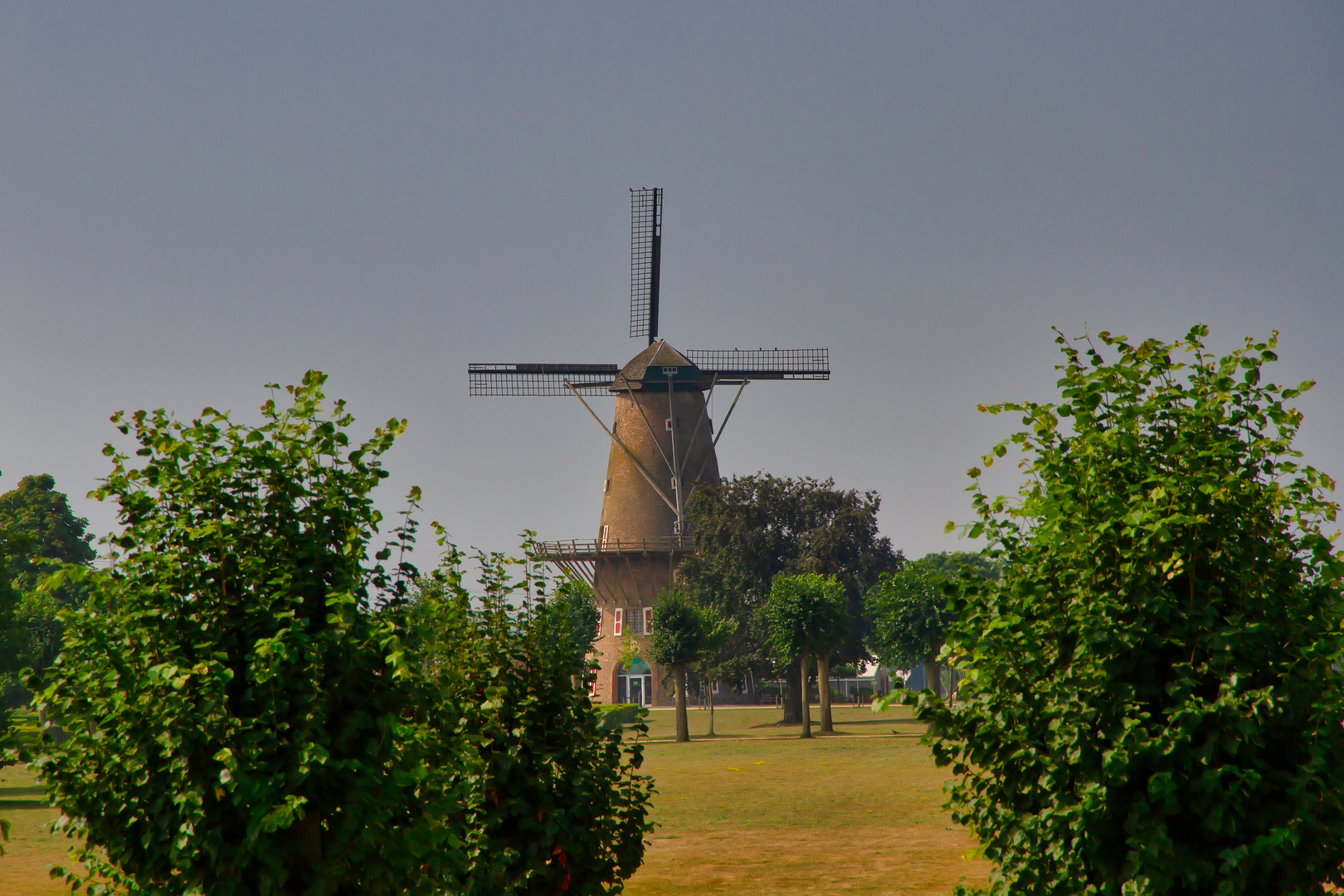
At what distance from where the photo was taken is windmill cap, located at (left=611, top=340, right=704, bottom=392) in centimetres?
5581

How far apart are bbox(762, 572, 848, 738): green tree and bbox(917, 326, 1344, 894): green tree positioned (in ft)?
118

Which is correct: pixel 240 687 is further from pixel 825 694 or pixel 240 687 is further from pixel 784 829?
pixel 825 694

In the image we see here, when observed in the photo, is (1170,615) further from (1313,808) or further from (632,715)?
(632,715)

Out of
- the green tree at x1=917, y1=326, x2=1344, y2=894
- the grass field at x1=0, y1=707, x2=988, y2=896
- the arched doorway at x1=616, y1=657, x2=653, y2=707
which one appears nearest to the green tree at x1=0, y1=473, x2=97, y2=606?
the grass field at x1=0, y1=707, x2=988, y2=896

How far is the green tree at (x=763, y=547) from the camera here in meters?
56.1

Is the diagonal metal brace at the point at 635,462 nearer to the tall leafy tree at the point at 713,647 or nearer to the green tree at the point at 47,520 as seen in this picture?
the tall leafy tree at the point at 713,647

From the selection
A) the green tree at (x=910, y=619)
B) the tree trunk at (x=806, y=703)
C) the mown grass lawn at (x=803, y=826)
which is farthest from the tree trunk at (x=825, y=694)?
the mown grass lawn at (x=803, y=826)

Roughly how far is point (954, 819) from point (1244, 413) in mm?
2250

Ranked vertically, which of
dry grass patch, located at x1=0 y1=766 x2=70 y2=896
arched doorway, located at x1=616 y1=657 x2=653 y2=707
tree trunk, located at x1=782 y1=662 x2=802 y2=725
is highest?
arched doorway, located at x1=616 y1=657 x2=653 y2=707

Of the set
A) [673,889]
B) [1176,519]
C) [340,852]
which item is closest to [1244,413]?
[1176,519]

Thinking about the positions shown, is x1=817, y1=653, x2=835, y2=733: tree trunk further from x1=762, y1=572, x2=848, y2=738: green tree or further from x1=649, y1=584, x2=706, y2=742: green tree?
x1=649, y1=584, x2=706, y2=742: green tree

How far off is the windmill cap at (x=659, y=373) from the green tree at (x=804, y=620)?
1682cm

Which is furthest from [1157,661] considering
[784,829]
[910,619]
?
[910,619]

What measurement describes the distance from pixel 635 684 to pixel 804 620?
105 ft
